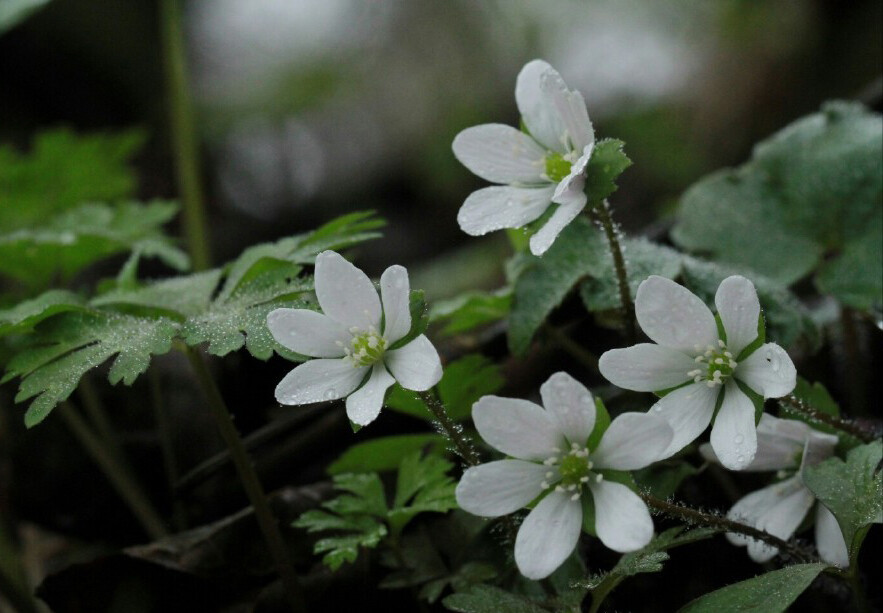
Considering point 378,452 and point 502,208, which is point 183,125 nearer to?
point 378,452

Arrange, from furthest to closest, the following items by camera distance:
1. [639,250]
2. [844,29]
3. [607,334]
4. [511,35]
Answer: [511,35] < [844,29] < [607,334] < [639,250]

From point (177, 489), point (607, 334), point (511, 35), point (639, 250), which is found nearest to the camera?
point (639, 250)

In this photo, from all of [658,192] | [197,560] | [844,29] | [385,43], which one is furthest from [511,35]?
[197,560]

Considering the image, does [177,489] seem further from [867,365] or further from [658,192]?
[658,192]

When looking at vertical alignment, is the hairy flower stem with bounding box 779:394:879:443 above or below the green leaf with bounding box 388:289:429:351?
below

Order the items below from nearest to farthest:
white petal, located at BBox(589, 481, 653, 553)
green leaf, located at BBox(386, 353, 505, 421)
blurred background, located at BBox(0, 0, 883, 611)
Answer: white petal, located at BBox(589, 481, 653, 553) → green leaf, located at BBox(386, 353, 505, 421) → blurred background, located at BBox(0, 0, 883, 611)

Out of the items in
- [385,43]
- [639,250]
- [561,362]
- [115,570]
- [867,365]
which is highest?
[385,43]

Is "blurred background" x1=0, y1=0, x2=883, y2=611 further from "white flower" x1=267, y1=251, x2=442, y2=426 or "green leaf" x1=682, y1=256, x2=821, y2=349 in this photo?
"white flower" x1=267, y1=251, x2=442, y2=426

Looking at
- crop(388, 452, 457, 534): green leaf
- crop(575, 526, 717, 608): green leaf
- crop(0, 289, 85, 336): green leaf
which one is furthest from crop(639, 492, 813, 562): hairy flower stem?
crop(0, 289, 85, 336): green leaf
